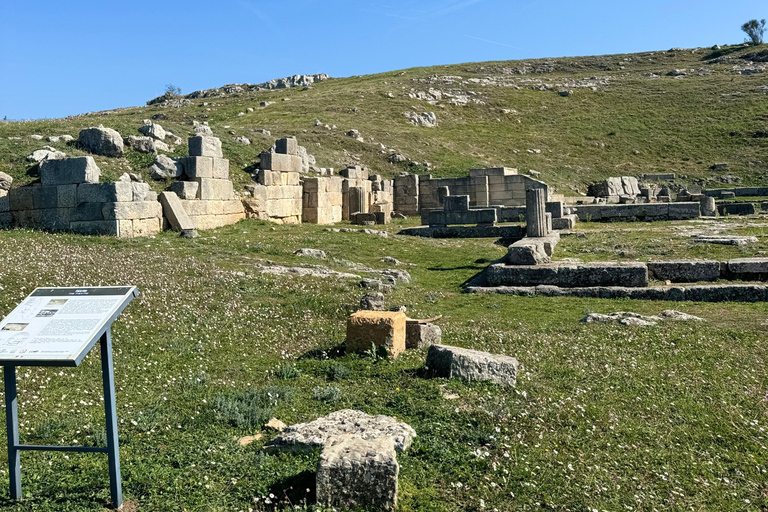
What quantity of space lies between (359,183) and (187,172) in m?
11.9

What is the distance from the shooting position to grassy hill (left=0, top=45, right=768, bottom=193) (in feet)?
139

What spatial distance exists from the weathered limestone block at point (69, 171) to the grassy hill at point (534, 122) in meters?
8.03

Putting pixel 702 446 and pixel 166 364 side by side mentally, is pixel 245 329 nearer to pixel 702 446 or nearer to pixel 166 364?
pixel 166 364

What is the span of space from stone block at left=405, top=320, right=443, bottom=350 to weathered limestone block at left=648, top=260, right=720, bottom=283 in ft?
24.7

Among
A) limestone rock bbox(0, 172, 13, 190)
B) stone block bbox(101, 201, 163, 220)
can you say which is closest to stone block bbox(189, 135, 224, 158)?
stone block bbox(101, 201, 163, 220)

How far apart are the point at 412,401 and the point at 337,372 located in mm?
1387

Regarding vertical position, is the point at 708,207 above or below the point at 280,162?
below

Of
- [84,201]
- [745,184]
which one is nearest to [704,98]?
[745,184]

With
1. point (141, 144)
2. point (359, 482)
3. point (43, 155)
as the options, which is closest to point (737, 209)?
point (141, 144)

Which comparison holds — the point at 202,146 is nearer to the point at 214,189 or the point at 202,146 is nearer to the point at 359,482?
the point at 214,189

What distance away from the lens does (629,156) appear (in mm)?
52438

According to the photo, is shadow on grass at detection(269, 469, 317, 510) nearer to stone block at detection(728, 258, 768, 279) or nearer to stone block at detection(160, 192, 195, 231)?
stone block at detection(728, 258, 768, 279)

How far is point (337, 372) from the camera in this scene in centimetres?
764

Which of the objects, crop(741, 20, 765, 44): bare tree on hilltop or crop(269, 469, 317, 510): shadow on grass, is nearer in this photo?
crop(269, 469, 317, 510): shadow on grass
